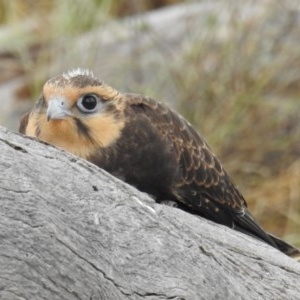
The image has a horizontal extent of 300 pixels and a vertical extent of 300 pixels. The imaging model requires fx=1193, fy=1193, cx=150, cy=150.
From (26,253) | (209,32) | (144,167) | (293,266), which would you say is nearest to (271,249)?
(293,266)

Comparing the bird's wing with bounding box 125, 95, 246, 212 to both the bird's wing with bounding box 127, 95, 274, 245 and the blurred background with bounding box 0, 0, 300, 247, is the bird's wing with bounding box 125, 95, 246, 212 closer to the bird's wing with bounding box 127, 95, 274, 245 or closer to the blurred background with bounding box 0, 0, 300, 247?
the bird's wing with bounding box 127, 95, 274, 245

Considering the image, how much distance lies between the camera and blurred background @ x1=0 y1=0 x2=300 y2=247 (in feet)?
28.7

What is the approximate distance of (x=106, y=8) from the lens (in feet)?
31.3

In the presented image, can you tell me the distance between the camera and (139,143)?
491 centimetres

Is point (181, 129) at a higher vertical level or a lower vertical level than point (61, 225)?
higher

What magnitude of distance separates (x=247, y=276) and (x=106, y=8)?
549cm

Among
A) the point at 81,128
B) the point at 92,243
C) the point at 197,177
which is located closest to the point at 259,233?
the point at 197,177

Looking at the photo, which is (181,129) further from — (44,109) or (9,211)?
(9,211)

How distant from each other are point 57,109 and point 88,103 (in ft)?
0.79

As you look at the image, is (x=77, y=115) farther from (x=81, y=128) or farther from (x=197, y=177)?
(x=197, y=177)

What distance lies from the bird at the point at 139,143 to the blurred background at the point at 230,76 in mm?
3287

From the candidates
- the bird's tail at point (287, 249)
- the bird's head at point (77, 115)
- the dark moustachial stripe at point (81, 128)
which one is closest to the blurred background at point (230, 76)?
the bird's tail at point (287, 249)

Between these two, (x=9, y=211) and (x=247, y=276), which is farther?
(x=247, y=276)

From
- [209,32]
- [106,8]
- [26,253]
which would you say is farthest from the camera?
[106,8]
